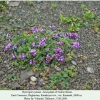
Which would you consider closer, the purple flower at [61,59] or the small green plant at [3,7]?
the purple flower at [61,59]

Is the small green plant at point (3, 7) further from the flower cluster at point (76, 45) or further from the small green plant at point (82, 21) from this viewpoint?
the flower cluster at point (76, 45)

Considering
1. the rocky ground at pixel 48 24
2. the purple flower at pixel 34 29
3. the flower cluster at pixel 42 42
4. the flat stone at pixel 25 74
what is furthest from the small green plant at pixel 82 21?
the flat stone at pixel 25 74

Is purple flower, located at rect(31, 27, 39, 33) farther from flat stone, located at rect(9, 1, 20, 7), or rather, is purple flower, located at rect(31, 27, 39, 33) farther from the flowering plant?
flat stone, located at rect(9, 1, 20, 7)

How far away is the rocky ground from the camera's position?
6.10 metres

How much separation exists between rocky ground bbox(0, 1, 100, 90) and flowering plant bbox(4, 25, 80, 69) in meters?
0.17

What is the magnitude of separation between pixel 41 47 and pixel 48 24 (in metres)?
1.26

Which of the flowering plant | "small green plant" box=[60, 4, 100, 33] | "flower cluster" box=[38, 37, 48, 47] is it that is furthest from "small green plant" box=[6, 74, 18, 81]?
"small green plant" box=[60, 4, 100, 33]

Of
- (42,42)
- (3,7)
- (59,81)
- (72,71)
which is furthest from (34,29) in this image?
(59,81)

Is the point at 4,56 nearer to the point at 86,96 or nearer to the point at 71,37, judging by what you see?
the point at 71,37

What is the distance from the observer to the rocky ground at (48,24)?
6.10 m

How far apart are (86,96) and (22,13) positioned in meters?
3.46

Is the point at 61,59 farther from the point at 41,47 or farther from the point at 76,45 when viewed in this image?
the point at 76,45

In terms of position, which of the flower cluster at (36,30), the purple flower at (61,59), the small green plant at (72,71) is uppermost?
the flower cluster at (36,30)

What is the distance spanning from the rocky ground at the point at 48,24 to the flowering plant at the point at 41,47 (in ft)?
0.56
